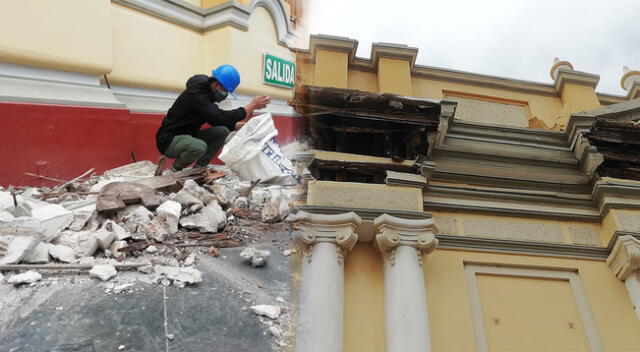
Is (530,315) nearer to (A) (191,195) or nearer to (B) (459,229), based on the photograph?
(B) (459,229)

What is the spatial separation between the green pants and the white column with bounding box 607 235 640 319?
3.97 m

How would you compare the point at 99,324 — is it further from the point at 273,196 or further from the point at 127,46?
the point at 127,46

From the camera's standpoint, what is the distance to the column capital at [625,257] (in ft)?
14.6

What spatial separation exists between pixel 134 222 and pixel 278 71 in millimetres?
3177

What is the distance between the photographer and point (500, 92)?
6836 mm

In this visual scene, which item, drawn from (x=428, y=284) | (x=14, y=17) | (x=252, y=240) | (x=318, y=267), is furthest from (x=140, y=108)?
(x=428, y=284)

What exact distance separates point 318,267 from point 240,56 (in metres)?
2.81

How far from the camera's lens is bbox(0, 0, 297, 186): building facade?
389cm

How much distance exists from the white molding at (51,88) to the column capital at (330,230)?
2.07 m

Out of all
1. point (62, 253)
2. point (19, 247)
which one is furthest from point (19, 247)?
point (62, 253)

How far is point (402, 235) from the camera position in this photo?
4.24 metres

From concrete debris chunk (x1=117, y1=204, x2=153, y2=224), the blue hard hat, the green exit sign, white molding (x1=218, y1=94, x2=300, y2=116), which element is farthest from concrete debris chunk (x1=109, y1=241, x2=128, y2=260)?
the green exit sign

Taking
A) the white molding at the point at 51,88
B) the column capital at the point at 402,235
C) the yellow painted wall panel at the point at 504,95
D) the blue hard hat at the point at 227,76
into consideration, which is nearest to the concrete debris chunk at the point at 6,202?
the white molding at the point at 51,88

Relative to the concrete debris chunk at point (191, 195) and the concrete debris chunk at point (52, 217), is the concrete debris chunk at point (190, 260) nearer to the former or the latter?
the concrete debris chunk at point (191, 195)
